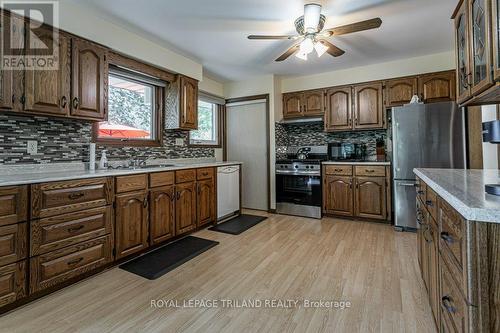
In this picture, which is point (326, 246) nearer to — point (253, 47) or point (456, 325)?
point (456, 325)

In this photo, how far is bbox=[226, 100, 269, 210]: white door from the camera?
459 centimetres

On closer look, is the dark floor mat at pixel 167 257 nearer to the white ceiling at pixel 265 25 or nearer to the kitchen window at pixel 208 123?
the kitchen window at pixel 208 123

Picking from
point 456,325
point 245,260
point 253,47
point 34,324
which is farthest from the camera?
point 253,47

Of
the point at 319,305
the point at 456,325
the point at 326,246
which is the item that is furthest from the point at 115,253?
the point at 456,325

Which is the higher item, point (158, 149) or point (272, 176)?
point (158, 149)

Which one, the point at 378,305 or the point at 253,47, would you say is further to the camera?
the point at 253,47

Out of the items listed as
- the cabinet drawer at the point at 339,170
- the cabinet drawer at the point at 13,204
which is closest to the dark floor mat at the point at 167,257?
the cabinet drawer at the point at 13,204

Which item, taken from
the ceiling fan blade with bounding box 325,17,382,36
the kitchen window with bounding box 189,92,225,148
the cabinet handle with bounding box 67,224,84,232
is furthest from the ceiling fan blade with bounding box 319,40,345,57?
the cabinet handle with bounding box 67,224,84,232

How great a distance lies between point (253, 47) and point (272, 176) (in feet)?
6.99

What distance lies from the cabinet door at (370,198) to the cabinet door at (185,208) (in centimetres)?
241

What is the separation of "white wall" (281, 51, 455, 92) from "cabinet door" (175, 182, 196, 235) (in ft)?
8.86

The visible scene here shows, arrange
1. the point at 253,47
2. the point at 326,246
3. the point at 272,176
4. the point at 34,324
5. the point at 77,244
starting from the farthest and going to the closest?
1. the point at 272,176
2. the point at 253,47
3. the point at 326,246
4. the point at 77,244
5. the point at 34,324

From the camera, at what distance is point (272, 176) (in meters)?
4.41

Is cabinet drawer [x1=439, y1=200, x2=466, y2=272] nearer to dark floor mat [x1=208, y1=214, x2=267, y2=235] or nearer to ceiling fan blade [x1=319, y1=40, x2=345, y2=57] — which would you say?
ceiling fan blade [x1=319, y1=40, x2=345, y2=57]
